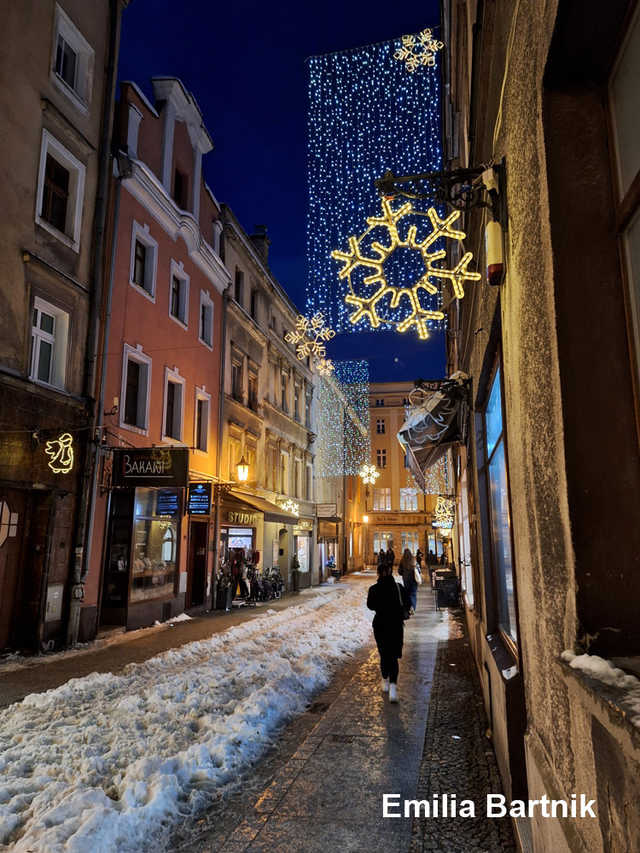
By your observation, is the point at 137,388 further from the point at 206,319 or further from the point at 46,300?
the point at 206,319

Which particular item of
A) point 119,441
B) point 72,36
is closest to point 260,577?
point 119,441

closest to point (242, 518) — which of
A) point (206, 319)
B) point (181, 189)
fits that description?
point (206, 319)

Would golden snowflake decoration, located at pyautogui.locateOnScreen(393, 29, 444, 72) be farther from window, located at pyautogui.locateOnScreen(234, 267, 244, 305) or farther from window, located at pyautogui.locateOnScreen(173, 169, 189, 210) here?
window, located at pyautogui.locateOnScreen(234, 267, 244, 305)

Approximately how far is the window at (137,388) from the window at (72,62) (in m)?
5.85

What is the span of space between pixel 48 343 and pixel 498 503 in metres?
10.1

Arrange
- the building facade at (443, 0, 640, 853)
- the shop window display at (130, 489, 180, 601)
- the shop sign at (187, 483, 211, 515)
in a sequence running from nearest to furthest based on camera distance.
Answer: the building facade at (443, 0, 640, 853)
the shop window display at (130, 489, 180, 601)
the shop sign at (187, 483, 211, 515)

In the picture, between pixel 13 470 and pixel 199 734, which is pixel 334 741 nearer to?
pixel 199 734

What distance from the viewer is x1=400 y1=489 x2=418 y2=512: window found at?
184 feet

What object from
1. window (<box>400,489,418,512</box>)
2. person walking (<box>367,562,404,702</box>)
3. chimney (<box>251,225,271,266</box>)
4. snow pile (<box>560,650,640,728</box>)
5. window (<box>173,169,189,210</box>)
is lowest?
person walking (<box>367,562,404,702</box>)

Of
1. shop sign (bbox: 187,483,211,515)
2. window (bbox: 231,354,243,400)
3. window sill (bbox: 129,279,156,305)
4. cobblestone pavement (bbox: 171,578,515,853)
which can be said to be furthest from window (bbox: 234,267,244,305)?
cobblestone pavement (bbox: 171,578,515,853)

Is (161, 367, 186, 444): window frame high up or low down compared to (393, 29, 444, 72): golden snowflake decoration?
down

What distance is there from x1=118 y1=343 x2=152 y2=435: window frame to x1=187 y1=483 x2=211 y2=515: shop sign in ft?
6.95

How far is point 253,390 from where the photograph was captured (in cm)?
2389

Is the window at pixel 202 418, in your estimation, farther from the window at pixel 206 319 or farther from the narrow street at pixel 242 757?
the narrow street at pixel 242 757
